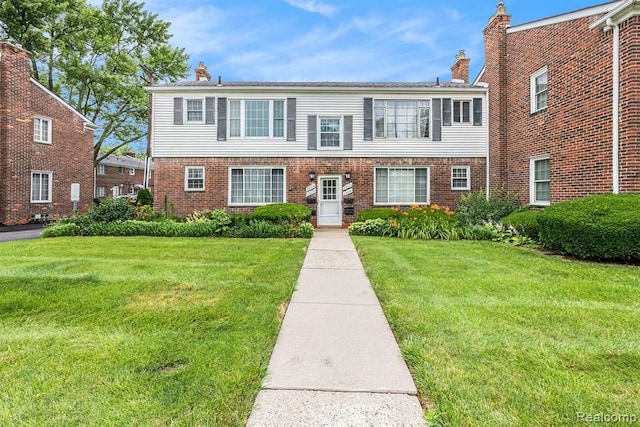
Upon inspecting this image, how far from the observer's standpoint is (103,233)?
11.3 metres

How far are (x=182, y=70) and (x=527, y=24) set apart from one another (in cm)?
2529

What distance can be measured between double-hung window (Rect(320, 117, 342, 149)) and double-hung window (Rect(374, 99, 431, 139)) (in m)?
1.65

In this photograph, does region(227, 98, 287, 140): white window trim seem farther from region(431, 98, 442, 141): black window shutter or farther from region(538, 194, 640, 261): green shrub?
region(538, 194, 640, 261): green shrub

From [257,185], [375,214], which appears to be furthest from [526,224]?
[257,185]

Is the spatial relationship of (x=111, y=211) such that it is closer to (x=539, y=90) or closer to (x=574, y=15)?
(x=539, y=90)

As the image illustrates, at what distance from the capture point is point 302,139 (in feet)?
47.5

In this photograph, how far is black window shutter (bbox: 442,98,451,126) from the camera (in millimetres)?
14516

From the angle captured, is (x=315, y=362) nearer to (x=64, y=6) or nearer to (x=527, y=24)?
(x=527, y=24)

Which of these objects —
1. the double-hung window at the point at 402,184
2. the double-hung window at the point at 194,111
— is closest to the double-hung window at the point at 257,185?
the double-hung window at the point at 194,111

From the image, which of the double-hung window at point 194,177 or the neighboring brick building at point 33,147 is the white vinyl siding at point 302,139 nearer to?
the double-hung window at point 194,177

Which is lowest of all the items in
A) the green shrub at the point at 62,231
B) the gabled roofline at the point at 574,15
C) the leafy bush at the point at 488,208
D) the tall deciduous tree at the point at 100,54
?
the green shrub at the point at 62,231

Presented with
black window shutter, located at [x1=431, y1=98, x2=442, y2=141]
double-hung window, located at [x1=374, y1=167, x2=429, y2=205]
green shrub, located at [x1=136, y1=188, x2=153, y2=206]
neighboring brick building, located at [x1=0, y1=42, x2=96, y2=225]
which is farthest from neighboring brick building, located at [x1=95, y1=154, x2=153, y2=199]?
black window shutter, located at [x1=431, y1=98, x2=442, y2=141]

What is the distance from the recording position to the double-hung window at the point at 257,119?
1445 cm

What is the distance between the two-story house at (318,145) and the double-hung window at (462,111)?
0.04 m
